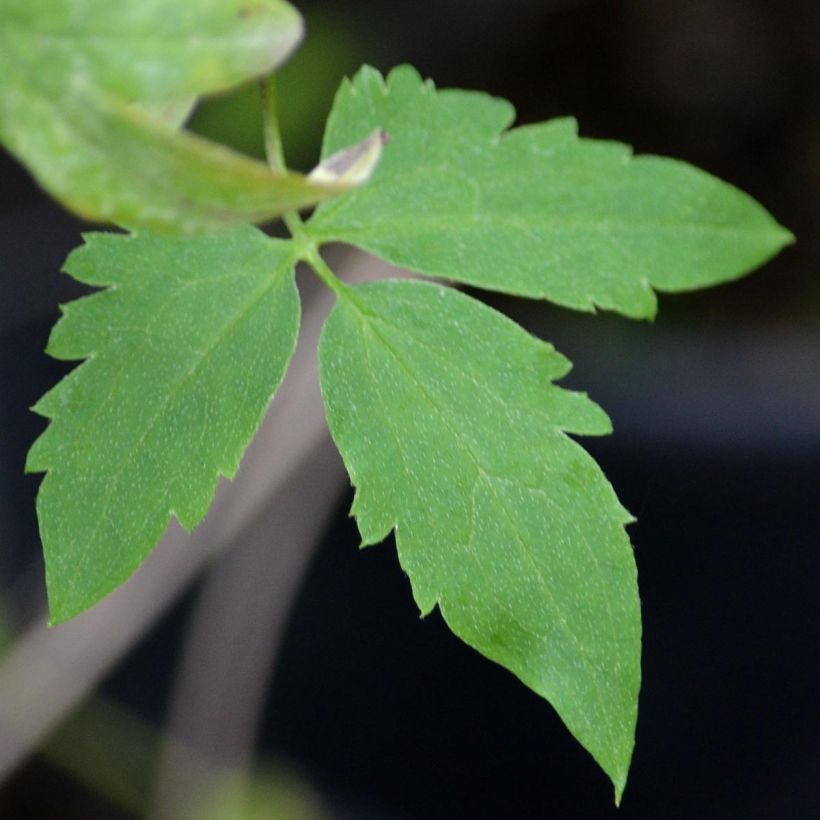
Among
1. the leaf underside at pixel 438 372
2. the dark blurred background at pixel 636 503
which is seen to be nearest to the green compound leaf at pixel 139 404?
the leaf underside at pixel 438 372

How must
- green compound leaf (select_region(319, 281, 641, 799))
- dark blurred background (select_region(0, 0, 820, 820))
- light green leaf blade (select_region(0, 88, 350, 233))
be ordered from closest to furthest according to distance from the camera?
1. light green leaf blade (select_region(0, 88, 350, 233))
2. green compound leaf (select_region(319, 281, 641, 799))
3. dark blurred background (select_region(0, 0, 820, 820))

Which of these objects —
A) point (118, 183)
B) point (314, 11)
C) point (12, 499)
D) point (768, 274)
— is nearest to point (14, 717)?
point (12, 499)

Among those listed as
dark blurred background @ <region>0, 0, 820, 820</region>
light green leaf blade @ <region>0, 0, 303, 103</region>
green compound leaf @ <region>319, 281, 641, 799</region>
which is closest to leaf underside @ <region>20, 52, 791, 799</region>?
green compound leaf @ <region>319, 281, 641, 799</region>

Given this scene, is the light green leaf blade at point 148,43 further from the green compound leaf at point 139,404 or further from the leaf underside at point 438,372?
the green compound leaf at point 139,404

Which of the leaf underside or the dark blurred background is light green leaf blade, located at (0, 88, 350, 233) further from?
the dark blurred background

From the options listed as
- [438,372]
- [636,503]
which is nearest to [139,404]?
[438,372]
